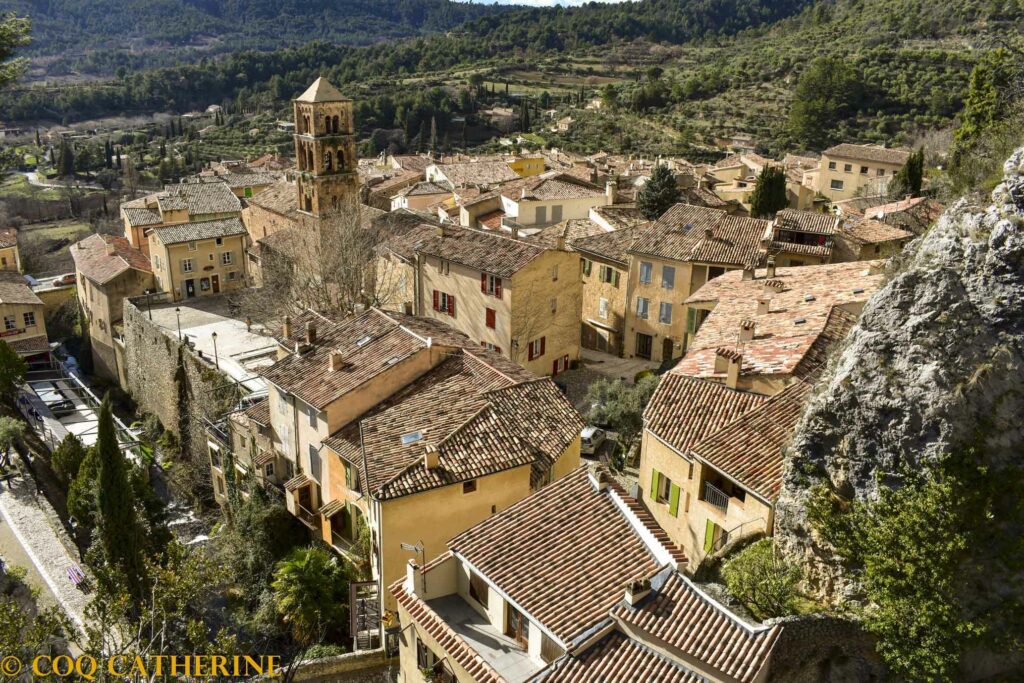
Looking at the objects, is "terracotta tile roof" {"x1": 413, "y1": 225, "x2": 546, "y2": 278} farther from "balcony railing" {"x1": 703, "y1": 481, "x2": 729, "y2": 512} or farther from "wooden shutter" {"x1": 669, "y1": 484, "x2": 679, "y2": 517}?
"balcony railing" {"x1": 703, "y1": 481, "x2": 729, "y2": 512}

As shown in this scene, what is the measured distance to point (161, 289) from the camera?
51.3 m

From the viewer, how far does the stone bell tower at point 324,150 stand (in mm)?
49312

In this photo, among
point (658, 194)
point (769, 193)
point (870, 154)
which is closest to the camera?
point (658, 194)

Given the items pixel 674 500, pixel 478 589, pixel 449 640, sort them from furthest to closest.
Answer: pixel 674 500 → pixel 478 589 → pixel 449 640

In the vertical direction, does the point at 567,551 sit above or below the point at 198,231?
above

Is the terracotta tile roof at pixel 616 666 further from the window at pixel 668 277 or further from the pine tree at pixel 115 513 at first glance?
the window at pixel 668 277

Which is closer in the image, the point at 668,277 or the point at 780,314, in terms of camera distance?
the point at 780,314

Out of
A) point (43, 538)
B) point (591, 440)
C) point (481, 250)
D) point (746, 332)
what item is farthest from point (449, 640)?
point (481, 250)

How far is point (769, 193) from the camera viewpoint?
52.8 meters

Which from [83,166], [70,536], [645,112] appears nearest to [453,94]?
[645,112]

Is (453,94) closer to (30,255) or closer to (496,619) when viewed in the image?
→ (30,255)

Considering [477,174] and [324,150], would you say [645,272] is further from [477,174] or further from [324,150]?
[477,174]

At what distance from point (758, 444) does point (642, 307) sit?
2089cm

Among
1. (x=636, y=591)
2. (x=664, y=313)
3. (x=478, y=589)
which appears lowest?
(x=664, y=313)
